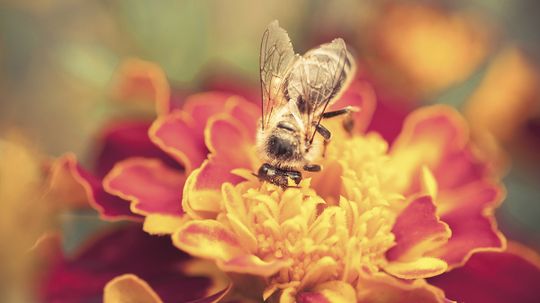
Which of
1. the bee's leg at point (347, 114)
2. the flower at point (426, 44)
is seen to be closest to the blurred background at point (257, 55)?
the flower at point (426, 44)

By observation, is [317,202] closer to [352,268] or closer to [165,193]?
[352,268]

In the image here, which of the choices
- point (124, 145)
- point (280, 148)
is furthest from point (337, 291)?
point (124, 145)

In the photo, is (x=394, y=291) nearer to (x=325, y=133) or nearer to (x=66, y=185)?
(x=325, y=133)

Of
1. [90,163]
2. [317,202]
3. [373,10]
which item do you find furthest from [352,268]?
[373,10]

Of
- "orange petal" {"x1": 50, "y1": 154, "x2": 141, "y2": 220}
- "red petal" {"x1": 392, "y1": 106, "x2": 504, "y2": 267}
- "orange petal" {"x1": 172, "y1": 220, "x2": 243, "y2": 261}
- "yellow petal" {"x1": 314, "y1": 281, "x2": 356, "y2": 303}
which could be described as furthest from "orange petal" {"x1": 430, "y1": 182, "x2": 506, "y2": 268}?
"orange petal" {"x1": 50, "y1": 154, "x2": 141, "y2": 220}

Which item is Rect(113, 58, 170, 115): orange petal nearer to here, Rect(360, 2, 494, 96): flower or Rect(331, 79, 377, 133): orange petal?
Rect(331, 79, 377, 133): orange petal

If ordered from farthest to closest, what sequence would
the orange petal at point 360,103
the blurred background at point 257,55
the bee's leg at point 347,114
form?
the blurred background at point 257,55, the orange petal at point 360,103, the bee's leg at point 347,114

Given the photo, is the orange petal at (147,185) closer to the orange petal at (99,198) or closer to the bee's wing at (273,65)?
the orange petal at (99,198)
